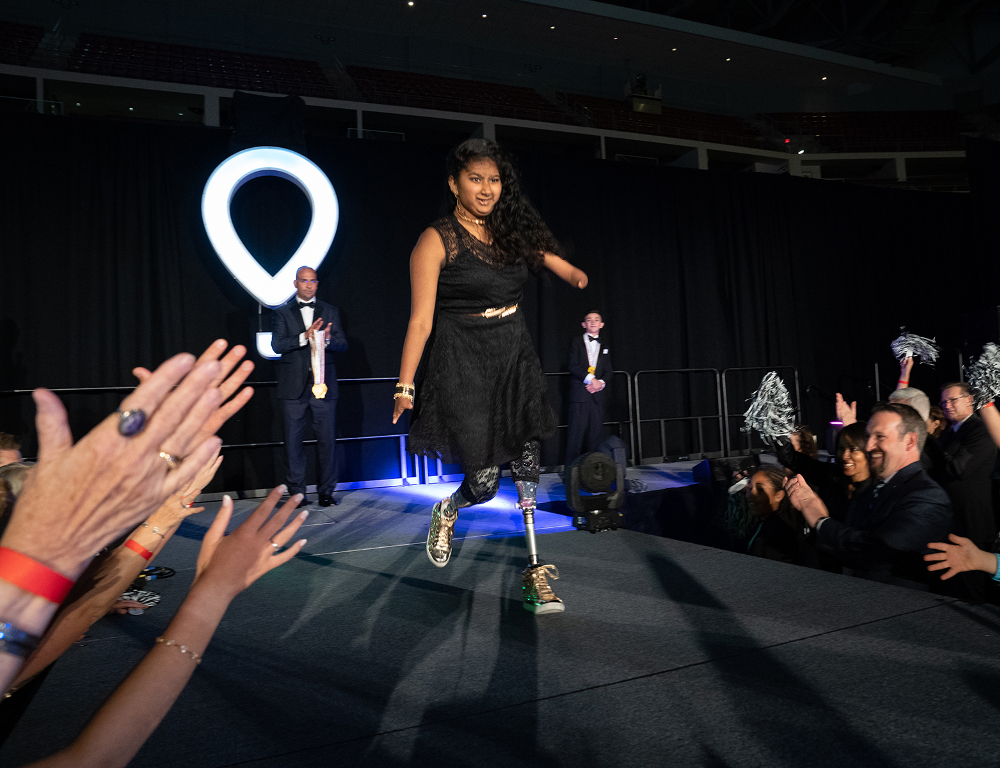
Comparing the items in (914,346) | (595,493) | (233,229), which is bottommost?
(595,493)

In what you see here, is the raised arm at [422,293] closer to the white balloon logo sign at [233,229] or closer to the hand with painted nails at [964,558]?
the hand with painted nails at [964,558]

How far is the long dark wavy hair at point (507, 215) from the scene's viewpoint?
2125mm

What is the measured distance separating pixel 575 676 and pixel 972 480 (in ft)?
8.07

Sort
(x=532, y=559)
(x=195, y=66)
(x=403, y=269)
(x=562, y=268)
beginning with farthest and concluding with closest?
(x=195, y=66) → (x=403, y=269) → (x=562, y=268) → (x=532, y=559)

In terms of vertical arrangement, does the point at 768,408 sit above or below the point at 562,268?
below

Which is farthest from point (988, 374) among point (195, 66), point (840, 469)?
point (195, 66)

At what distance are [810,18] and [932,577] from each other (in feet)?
45.8

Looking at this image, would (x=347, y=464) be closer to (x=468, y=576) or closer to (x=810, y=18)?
(x=468, y=576)

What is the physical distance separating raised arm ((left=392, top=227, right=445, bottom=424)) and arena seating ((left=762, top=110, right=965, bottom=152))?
453 inches

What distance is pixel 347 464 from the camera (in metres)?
6.24

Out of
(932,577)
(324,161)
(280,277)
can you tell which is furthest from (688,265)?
(932,577)

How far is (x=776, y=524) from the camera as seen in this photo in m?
3.10

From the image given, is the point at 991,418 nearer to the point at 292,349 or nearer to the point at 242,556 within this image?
the point at 242,556

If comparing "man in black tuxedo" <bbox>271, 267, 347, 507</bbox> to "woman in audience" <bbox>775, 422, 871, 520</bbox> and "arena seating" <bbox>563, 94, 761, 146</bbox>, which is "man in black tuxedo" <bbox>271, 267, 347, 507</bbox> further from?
"arena seating" <bbox>563, 94, 761, 146</bbox>
